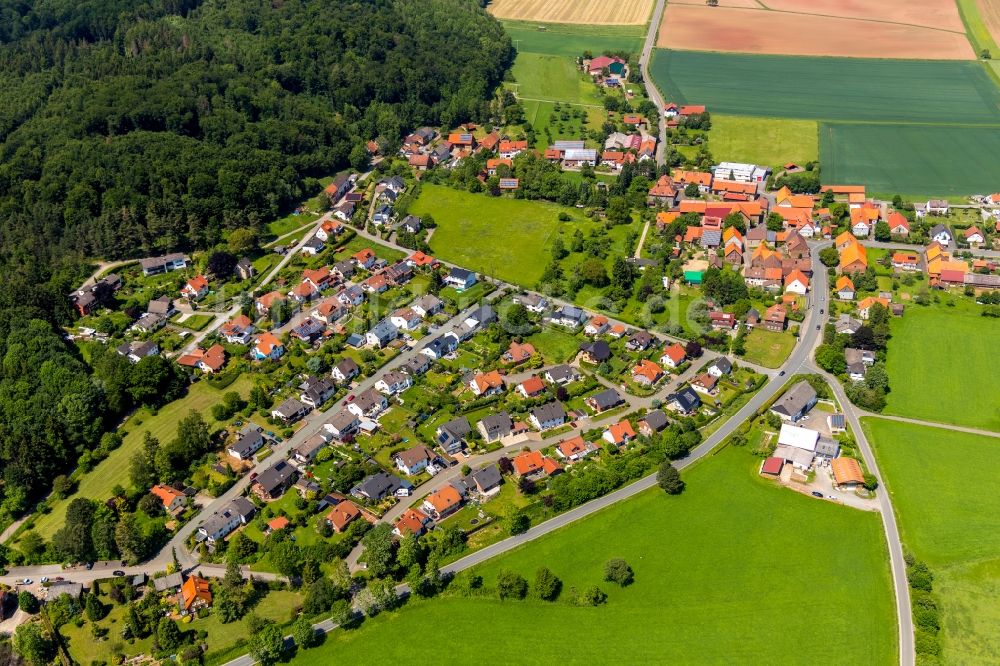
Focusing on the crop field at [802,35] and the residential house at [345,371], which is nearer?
the residential house at [345,371]

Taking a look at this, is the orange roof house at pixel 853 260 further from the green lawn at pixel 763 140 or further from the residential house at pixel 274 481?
the residential house at pixel 274 481

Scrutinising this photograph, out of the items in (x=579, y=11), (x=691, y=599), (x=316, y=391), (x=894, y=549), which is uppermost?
(x=579, y=11)

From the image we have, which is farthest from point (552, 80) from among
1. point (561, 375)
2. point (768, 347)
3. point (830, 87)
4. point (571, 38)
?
point (561, 375)

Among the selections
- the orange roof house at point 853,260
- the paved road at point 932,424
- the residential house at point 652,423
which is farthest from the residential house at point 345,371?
the orange roof house at point 853,260

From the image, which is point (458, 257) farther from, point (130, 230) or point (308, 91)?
point (308, 91)

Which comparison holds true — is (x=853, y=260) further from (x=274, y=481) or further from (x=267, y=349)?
(x=274, y=481)

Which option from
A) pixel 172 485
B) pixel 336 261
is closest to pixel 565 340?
pixel 336 261
